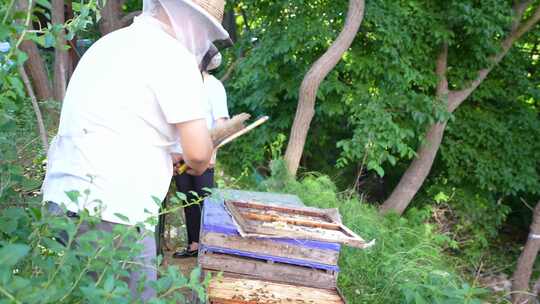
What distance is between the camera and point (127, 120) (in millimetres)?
1869

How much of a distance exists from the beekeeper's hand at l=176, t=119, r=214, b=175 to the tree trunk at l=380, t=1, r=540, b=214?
6967 millimetres

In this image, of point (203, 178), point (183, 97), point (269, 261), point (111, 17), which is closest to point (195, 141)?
point (183, 97)

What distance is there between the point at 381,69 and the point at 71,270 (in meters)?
6.91

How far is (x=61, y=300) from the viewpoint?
43.4 inches

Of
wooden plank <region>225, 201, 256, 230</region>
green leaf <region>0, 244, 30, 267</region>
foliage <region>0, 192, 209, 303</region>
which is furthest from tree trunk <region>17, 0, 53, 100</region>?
green leaf <region>0, 244, 30, 267</region>

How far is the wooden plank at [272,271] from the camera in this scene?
2.77 meters

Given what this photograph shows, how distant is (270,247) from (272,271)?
0.13 meters

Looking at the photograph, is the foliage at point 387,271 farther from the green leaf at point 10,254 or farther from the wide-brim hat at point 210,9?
the green leaf at point 10,254

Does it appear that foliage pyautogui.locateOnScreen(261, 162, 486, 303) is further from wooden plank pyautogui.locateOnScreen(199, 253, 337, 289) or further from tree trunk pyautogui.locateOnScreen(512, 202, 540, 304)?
tree trunk pyautogui.locateOnScreen(512, 202, 540, 304)

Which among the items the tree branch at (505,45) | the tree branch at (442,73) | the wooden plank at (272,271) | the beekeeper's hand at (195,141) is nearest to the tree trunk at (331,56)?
the tree branch at (442,73)

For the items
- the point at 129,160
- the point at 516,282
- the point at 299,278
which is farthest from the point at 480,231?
the point at 129,160

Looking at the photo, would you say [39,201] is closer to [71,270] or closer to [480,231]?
[71,270]

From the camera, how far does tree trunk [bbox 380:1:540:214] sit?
8.56m

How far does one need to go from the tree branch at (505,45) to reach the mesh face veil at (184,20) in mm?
7087
